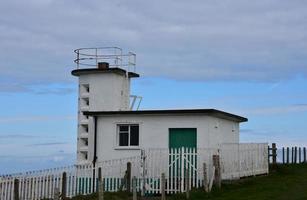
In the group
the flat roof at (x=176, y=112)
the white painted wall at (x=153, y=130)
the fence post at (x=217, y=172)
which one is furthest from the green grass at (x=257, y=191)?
the flat roof at (x=176, y=112)

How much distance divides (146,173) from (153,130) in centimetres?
269

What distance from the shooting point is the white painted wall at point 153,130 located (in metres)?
25.1

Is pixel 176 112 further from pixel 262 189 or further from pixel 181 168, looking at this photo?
pixel 262 189

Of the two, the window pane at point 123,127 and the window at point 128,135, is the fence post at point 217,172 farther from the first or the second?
the window pane at point 123,127

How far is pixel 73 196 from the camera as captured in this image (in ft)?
70.5

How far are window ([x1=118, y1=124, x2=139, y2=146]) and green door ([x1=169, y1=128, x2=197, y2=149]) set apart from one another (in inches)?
61.7

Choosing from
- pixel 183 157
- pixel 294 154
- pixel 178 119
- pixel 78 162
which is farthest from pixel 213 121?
pixel 294 154

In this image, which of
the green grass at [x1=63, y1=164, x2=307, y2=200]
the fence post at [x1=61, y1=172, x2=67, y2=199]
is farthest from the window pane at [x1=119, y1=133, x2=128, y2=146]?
the fence post at [x1=61, y1=172, x2=67, y2=199]

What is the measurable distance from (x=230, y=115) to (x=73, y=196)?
380 inches

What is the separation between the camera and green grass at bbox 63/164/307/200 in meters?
20.5

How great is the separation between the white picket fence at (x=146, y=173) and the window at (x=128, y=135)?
1.78 metres

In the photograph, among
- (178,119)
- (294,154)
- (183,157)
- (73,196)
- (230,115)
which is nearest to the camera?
(73,196)

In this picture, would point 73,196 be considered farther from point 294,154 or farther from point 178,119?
point 294,154

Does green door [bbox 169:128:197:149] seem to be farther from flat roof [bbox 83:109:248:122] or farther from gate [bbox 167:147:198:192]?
gate [bbox 167:147:198:192]
